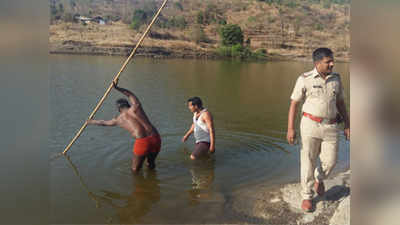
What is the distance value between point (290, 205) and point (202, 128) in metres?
2.21

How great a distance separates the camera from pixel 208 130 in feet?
21.7

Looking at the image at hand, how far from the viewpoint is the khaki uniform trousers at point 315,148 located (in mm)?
4363

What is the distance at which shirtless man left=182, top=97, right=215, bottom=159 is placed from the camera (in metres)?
6.44

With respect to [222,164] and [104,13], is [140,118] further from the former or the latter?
[104,13]

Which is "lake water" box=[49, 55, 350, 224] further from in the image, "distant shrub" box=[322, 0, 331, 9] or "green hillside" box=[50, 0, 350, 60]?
"distant shrub" box=[322, 0, 331, 9]

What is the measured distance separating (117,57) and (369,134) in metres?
31.5

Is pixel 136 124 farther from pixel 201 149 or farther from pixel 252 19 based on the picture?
pixel 252 19

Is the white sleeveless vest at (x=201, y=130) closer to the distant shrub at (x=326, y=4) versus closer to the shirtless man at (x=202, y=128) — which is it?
the shirtless man at (x=202, y=128)

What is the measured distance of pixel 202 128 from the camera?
6598 millimetres

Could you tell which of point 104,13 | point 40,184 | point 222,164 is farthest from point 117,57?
point 40,184

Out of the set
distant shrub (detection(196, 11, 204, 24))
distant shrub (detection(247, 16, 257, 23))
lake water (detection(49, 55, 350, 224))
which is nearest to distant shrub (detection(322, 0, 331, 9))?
distant shrub (detection(247, 16, 257, 23))

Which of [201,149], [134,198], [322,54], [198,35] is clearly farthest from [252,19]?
[322,54]

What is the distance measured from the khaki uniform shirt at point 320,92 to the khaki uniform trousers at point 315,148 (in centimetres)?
13

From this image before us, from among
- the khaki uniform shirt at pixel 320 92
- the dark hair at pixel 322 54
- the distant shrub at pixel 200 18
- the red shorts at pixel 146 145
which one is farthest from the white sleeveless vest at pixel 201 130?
the distant shrub at pixel 200 18
